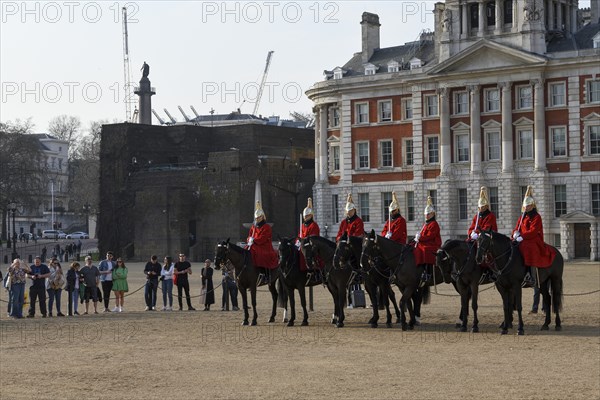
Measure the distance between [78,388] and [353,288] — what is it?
53.4ft

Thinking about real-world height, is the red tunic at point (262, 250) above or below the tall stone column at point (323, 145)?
below

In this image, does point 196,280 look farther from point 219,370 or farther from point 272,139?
point 272,139

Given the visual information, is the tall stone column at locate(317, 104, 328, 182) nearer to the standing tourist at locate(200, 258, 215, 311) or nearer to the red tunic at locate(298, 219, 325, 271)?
the standing tourist at locate(200, 258, 215, 311)

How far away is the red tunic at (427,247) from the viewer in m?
29.9

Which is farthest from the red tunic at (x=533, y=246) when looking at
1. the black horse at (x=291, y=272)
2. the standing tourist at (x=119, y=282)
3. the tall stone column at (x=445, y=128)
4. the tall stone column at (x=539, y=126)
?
the tall stone column at (x=445, y=128)

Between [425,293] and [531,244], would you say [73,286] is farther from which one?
[531,244]

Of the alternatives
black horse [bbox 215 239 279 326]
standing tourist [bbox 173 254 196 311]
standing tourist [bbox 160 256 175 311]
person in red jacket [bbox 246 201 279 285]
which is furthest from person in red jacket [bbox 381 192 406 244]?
standing tourist [bbox 160 256 175 311]

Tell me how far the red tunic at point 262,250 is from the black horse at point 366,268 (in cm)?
248

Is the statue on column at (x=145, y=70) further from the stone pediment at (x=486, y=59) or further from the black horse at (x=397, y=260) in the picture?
the black horse at (x=397, y=260)

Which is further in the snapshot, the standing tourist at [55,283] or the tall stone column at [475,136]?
the tall stone column at [475,136]

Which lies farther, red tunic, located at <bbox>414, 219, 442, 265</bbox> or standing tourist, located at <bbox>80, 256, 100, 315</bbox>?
standing tourist, located at <bbox>80, 256, 100, 315</bbox>

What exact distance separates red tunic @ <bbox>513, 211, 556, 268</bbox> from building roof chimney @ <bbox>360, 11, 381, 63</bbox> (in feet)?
198

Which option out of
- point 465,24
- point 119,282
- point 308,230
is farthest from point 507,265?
point 465,24

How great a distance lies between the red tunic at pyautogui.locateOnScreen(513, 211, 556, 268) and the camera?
1134 inches
